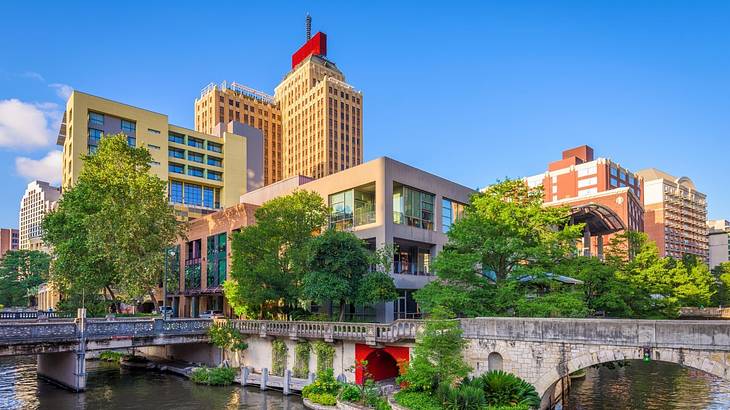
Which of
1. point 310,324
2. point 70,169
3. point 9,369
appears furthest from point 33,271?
point 310,324

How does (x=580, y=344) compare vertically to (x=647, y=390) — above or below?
above

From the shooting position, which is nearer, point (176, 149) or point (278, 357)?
point (278, 357)

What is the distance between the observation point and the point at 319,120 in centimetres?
13300

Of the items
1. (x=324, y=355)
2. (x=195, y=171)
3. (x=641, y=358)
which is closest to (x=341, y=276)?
(x=324, y=355)

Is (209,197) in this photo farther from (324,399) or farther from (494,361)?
(494,361)

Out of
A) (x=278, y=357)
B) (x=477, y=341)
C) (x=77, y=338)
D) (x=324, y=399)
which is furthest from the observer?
(x=278, y=357)

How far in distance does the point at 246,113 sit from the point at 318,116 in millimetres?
21910

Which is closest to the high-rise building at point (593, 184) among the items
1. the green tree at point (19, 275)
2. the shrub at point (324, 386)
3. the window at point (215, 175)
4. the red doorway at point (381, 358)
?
the window at point (215, 175)

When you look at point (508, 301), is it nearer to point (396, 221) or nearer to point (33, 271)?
point (396, 221)

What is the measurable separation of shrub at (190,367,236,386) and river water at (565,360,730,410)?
22.1 meters

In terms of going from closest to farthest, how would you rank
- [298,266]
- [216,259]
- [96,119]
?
[298,266]
[216,259]
[96,119]

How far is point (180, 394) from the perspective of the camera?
33625 mm

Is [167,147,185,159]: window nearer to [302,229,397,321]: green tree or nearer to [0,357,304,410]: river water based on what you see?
[0,357,304,410]: river water

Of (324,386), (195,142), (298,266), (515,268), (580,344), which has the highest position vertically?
(195,142)
